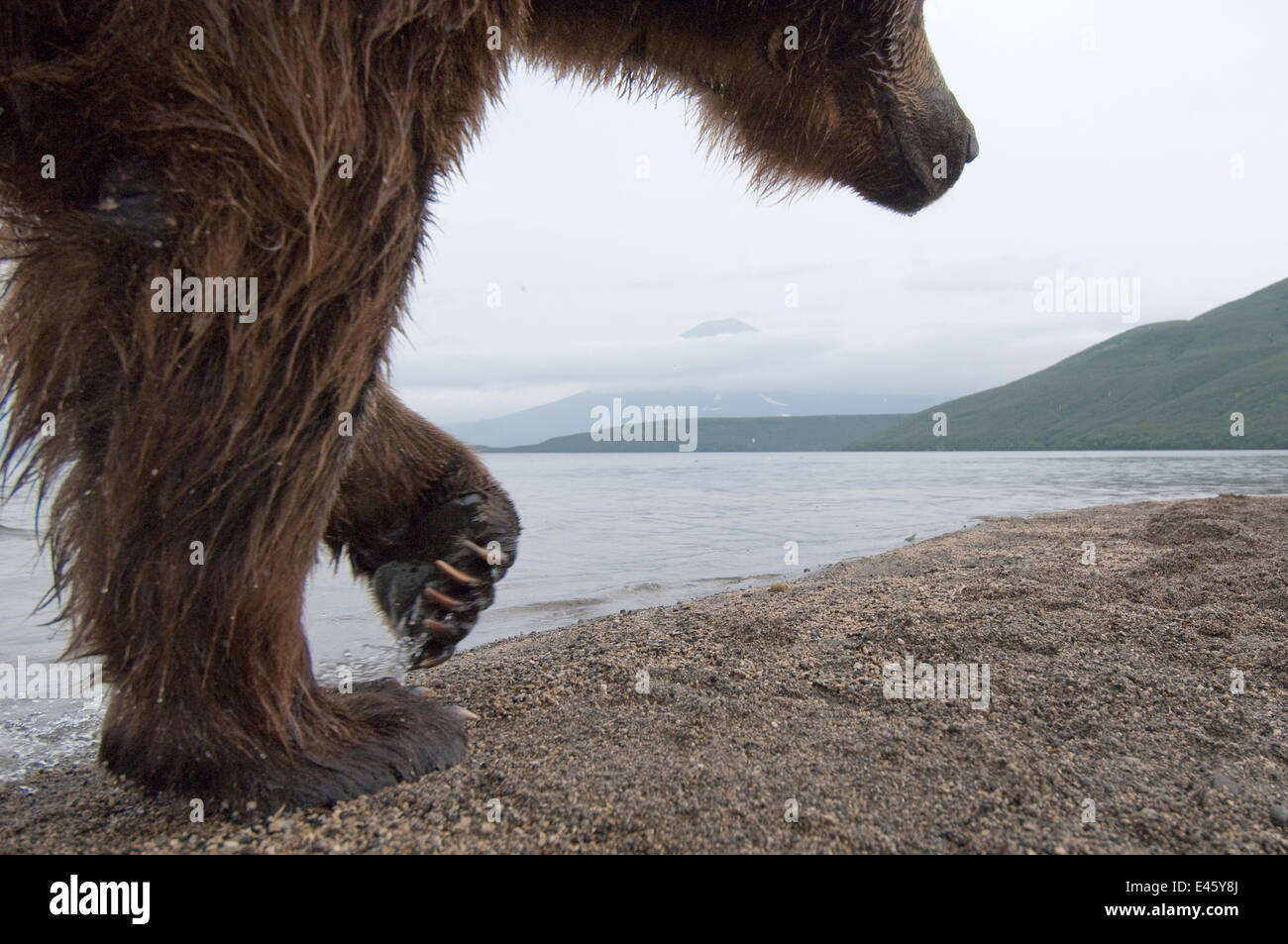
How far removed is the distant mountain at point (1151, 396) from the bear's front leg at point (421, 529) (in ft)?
327

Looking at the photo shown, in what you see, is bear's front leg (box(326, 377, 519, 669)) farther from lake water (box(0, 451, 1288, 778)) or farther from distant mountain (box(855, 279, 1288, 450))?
distant mountain (box(855, 279, 1288, 450))

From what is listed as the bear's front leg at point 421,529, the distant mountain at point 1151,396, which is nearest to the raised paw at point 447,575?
the bear's front leg at point 421,529

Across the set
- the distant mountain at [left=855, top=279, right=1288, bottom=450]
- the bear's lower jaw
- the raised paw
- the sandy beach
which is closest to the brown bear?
the bear's lower jaw

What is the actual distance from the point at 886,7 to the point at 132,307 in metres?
2.07

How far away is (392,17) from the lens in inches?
55.9

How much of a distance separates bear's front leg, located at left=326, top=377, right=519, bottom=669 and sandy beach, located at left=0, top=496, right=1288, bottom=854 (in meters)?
0.35

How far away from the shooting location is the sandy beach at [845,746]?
1615mm

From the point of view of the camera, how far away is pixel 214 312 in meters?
1.42

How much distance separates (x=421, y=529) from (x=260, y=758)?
0.84 m

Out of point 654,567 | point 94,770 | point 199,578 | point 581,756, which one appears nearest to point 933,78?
point 581,756

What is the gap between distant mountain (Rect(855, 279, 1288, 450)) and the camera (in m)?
101

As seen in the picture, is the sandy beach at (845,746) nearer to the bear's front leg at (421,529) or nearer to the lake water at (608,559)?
the bear's front leg at (421,529)

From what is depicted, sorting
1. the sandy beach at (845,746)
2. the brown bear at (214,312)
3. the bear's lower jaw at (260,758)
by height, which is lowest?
the sandy beach at (845,746)
